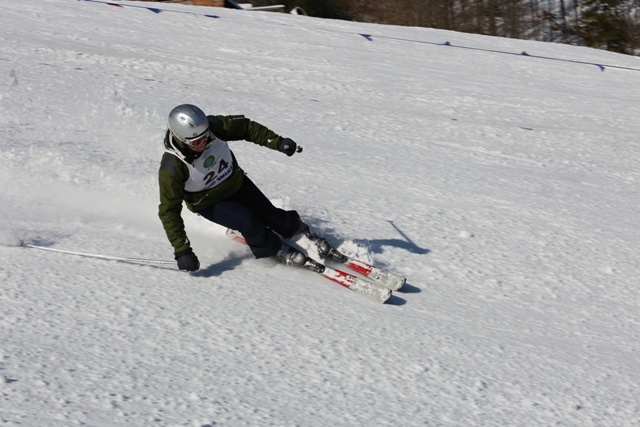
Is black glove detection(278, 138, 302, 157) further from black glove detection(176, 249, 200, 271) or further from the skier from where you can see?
black glove detection(176, 249, 200, 271)

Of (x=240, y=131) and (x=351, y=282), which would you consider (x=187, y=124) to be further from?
(x=351, y=282)

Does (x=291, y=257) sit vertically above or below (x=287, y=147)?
below

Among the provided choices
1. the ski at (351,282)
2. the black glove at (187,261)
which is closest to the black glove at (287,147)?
the ski at (351,282)

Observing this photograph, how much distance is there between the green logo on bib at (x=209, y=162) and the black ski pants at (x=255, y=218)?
278 mm

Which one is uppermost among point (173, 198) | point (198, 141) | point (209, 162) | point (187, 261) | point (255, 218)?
point (198, 141)

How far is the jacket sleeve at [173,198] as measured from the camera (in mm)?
4887

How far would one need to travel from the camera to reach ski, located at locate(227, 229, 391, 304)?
500 centimetres

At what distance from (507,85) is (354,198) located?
4924 mm

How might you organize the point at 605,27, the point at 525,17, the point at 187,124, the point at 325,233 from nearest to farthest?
the point at 187,124 < the point at 325,233 < the point at 605,27 < the point at 525,17

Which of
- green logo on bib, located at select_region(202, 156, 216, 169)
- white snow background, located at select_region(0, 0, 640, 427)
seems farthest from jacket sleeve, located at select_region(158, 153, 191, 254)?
white snow background, located at select_region(0, 0, 640, 427)

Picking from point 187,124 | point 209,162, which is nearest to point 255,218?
point 209,162

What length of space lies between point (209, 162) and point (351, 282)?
112 centimetres

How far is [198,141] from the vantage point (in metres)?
4.85

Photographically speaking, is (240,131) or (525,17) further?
(525,17)
